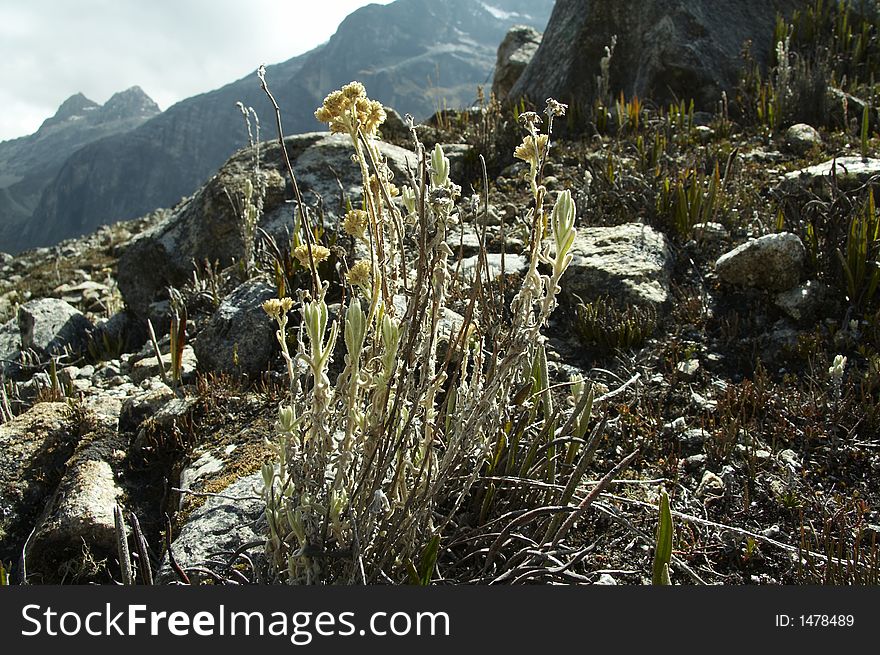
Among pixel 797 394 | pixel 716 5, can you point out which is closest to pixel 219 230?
pixel 797 394

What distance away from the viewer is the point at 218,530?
7.13 ft

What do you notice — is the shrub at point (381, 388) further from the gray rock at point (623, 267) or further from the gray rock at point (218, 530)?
the gray rock at point (623, 267)

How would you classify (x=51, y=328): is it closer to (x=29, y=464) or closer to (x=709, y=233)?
(x=29, y=464)

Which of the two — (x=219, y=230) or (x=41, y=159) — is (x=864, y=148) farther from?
(x=41, y=159)

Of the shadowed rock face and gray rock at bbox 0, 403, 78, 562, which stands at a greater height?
the shadowed rock face

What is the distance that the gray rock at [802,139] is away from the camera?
17.7 feet

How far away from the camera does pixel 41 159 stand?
641ft

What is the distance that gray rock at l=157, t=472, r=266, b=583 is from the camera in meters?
2.04

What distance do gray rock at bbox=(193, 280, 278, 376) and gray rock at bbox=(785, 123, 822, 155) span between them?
491cm

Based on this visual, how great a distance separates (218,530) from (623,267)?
2823 millimetres

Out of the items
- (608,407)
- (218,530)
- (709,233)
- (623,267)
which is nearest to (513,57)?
(709,233)

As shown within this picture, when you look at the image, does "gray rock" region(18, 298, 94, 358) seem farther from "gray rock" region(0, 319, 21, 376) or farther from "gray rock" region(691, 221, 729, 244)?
"gray rock" region(691, 221, 729, 244)

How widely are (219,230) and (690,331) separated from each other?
4.64m

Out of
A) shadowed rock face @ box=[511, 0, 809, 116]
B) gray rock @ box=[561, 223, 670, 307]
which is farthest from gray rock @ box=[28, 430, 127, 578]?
shadowed rock face @ box=[511, 0, 809, 116]
